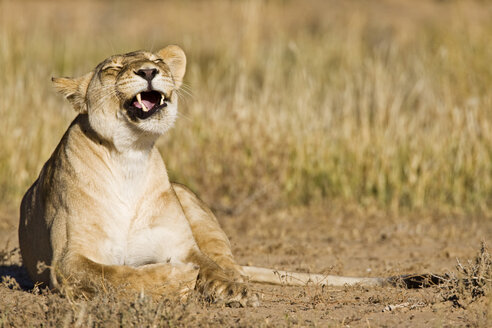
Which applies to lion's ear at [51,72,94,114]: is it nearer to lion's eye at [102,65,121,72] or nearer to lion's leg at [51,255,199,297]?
lion's eye at [102,65,121,72]

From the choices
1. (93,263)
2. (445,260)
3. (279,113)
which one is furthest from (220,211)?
(93,263)

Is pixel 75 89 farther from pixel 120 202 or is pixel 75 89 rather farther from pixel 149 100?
pixel 120 202

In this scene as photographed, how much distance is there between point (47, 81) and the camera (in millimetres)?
11633

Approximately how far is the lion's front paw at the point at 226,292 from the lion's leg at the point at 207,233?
0.46 m

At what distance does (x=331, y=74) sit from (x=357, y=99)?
41.8 inches

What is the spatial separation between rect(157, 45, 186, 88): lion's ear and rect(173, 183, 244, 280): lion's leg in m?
0.83

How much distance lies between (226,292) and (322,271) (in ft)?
5.02

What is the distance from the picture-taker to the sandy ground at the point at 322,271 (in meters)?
3.95

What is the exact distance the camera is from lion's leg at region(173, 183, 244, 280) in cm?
525

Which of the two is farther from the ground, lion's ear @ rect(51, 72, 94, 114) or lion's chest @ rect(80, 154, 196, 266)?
lion's ear @ rect(51, 72, 94, 114)

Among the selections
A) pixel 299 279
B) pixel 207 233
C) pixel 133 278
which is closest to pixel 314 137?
pixel 207 233

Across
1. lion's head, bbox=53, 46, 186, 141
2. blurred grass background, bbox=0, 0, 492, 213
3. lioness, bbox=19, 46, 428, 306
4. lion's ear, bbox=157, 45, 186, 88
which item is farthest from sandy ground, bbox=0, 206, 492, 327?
lion's ear, bbox=157, 45, 186, 88

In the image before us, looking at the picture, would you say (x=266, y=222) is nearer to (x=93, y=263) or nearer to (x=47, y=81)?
(x=93, y=263)

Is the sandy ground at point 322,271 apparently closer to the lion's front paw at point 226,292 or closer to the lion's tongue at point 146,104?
the lion's front paw at point 226,292
